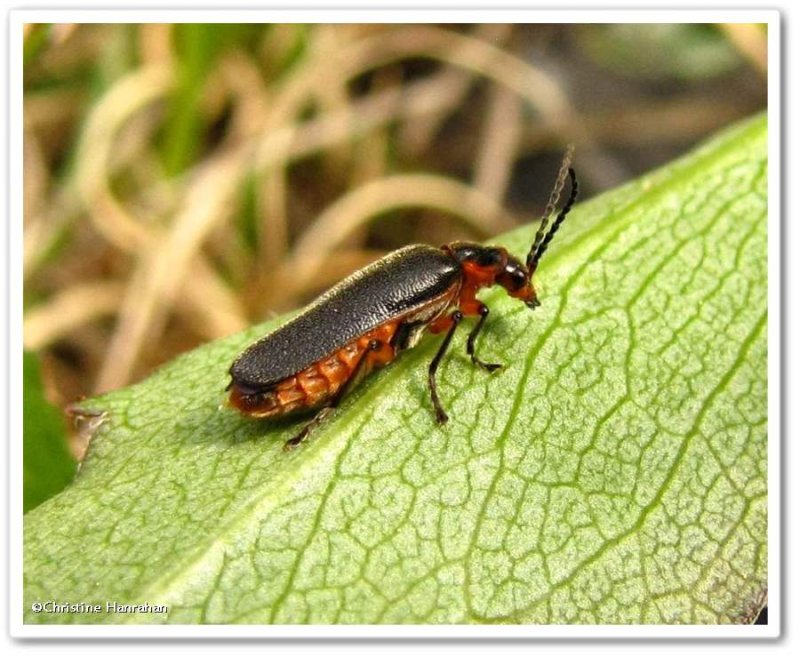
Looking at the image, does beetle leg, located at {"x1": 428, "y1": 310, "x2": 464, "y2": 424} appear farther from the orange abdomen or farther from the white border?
the white border

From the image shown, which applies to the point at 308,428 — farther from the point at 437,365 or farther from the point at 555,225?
the point at 555,225

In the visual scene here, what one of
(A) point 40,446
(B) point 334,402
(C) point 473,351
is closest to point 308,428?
(B) point 334,402
